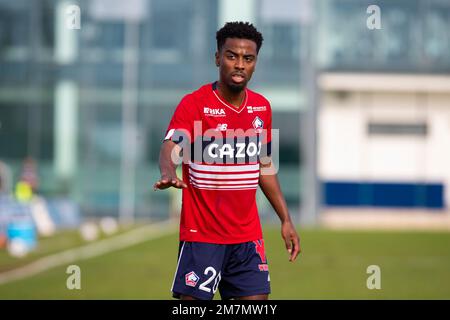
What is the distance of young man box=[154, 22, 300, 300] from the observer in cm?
602

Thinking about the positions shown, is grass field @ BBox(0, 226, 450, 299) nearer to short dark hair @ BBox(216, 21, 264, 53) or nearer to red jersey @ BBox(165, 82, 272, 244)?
red jersey @ BBox(165, 82, 272, 244)

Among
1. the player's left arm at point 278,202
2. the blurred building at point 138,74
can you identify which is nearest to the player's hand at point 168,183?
the player's left arm at point 278,202

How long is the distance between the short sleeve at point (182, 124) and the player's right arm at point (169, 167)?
5cm

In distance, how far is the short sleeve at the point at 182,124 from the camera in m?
5.95

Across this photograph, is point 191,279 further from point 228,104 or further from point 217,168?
point 228,104

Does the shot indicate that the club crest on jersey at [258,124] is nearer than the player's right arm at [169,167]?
No

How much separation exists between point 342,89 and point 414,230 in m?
12.7

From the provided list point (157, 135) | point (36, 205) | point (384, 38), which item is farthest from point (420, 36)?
point (36, 205)

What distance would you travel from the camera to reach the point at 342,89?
40469 mm

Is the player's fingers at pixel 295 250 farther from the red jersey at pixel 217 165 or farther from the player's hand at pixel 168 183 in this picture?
the player's hand at pixel 168 183

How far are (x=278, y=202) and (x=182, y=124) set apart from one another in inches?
36.2

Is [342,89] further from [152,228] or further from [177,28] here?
[152,228]

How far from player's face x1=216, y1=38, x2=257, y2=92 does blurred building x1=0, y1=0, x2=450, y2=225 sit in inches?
979

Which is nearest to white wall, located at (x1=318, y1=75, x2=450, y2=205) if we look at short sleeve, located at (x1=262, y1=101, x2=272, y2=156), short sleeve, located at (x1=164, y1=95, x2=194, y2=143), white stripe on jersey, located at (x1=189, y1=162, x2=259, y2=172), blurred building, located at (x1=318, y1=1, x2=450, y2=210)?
blurred building, located at (x1=318, y1=1, x2=450, y2=210)
